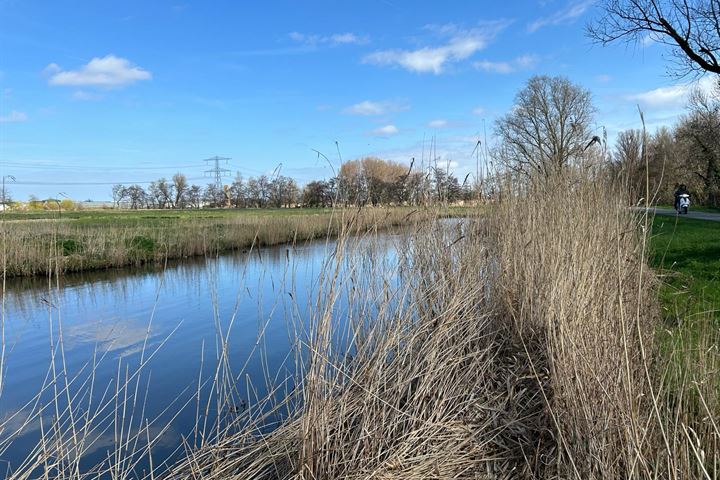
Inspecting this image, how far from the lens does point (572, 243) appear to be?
2916 millimetres

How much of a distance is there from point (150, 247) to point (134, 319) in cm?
792

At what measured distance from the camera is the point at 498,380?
9.66 feet

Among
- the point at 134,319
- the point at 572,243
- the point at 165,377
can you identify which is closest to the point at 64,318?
the point at 134,319

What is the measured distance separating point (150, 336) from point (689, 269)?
8.29 meters

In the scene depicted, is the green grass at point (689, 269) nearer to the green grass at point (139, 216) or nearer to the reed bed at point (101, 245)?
the green grass at point (139, 216)

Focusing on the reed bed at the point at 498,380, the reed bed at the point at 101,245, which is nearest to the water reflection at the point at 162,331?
the reed bed at the point at 498,380

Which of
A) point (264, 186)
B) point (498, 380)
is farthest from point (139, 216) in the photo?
point (498, 380)

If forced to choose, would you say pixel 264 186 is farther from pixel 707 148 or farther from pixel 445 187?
pixel 707 148

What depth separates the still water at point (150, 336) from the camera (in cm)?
360

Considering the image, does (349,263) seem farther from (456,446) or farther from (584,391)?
(584,391)

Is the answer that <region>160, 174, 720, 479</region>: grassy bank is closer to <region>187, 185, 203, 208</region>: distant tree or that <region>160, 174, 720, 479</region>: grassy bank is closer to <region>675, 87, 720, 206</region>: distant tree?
<region>675, 87, 720, 206</region>: distant tree

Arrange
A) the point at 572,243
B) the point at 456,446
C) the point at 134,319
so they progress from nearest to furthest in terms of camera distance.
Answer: the point at 456,446
the point at 572,243
the point at 134,319

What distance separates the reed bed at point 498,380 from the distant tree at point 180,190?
83.9 metres

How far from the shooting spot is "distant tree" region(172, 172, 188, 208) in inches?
3201
